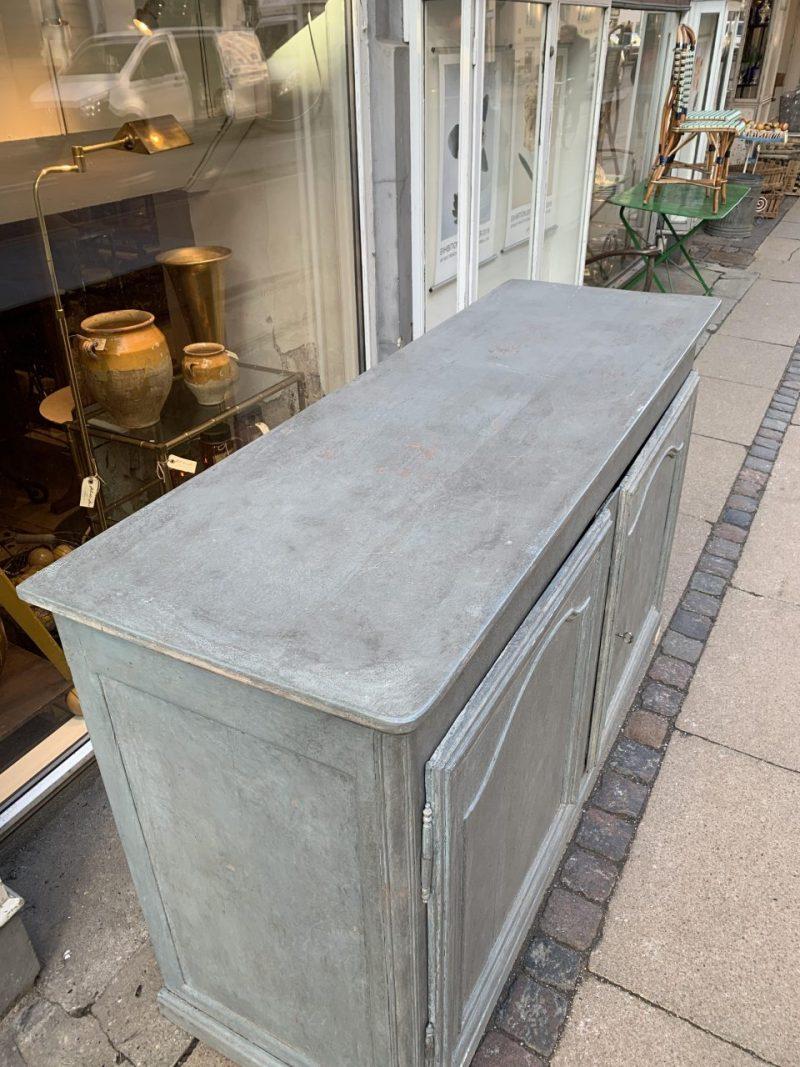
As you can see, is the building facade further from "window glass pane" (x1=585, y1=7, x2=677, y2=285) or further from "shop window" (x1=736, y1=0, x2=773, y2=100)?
"shop window" (x1=736, y1=0, x2=773, y2=100)

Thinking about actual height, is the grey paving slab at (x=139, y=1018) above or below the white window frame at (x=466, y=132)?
below

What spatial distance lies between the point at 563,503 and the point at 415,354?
3.14ft

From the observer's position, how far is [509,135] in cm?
504

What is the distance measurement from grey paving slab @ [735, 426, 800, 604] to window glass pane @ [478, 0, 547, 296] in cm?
206

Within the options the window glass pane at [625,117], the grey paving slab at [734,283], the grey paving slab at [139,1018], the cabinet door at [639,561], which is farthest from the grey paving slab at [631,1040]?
the grey paving slab at [734,283]

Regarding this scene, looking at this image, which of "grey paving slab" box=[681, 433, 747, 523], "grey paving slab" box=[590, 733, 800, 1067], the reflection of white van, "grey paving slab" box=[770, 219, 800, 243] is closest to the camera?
"grey paving slab" box=[590, 733, 800, 1067]

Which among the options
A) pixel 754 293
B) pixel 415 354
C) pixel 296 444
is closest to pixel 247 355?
pixel 415 354

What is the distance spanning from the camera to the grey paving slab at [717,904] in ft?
6.89

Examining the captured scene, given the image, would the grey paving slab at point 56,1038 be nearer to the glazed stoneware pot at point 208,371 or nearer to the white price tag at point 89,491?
the white price tag at point 89,491

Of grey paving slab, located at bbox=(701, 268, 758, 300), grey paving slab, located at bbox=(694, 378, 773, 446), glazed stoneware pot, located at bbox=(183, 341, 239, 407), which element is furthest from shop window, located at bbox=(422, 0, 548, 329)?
grey paving slab, located at bbox=(701, 268, 758, 300)

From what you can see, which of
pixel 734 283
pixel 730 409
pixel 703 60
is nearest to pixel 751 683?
pixel 730 409

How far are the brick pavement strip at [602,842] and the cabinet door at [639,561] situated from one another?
15cm

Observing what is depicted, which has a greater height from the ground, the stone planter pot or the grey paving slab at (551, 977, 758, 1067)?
the stone planter pot

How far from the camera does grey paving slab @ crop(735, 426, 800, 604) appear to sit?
3.71m
